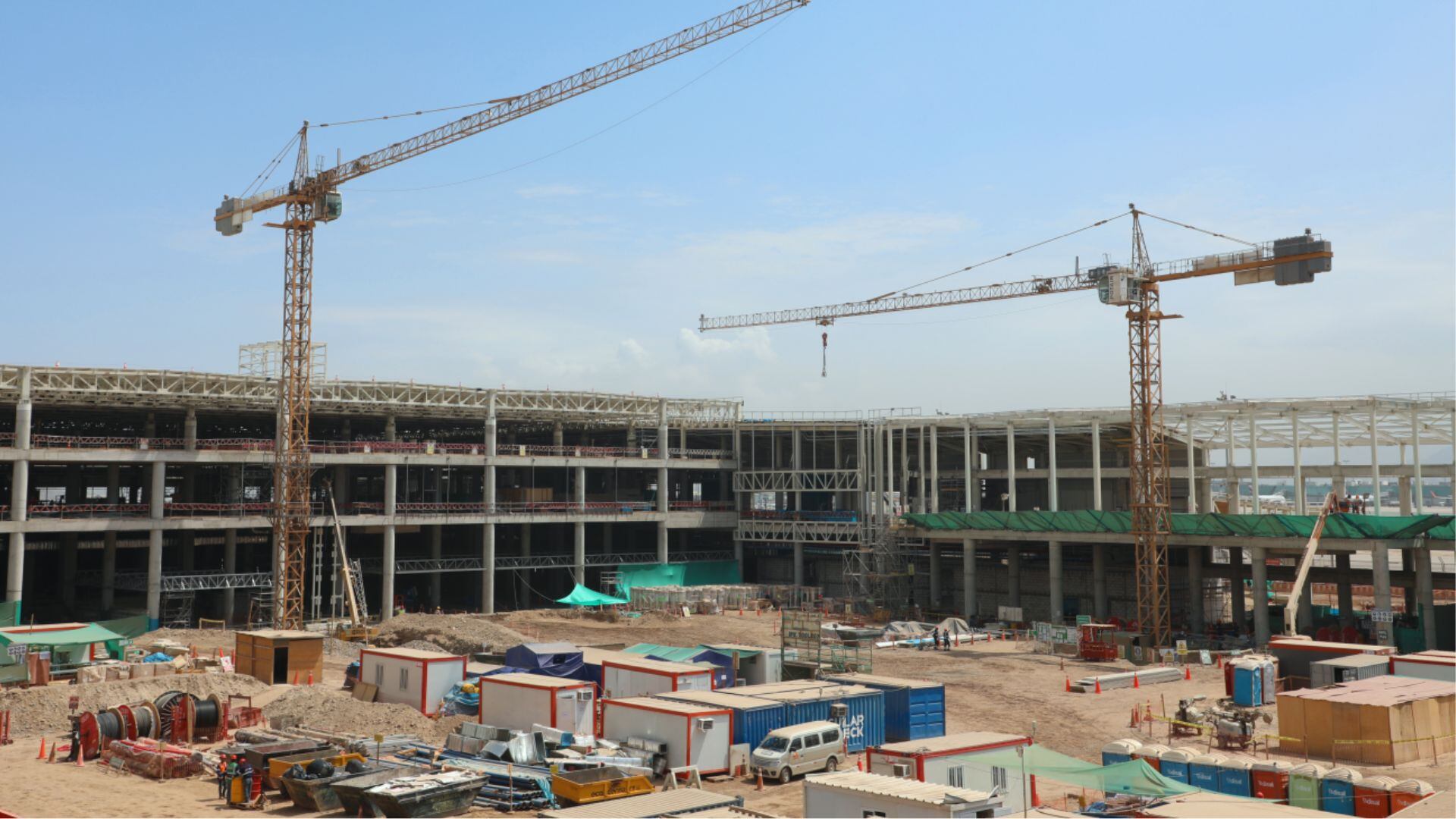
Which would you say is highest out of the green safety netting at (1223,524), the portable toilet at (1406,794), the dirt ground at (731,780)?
the green safety netting at (1223,524)

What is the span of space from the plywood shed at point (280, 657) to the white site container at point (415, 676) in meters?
4.96

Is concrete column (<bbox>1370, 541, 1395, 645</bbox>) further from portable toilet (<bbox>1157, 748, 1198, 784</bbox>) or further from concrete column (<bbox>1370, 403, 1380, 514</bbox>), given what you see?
portable toilet (<bbox>1157, 748, 1198, 784</bbox>)

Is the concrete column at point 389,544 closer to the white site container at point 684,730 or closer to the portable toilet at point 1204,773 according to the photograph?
the white site container at point 684,730

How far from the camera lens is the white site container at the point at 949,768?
26.8m

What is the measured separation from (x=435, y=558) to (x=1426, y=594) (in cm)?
5726

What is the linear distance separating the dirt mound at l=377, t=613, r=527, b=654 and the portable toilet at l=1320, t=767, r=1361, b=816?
37975mm

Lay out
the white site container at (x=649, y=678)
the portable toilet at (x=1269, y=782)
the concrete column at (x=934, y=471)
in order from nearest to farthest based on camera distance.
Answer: the portable toilet at (x=1269, y=782)
the white site container at (x=649, y=678)
the concrete column at (x=934, y=471)

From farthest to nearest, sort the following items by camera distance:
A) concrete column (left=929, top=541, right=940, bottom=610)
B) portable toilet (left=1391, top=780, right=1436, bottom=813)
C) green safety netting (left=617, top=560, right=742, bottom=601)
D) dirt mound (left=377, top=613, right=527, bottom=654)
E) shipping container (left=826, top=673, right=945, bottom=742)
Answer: green safety netting (left=617, top=560, right=742, bottom=601)
concrete column (left=929, top=541, right=940, bottom=610)
dirt mound (left=377, top=613, right=527, bottom=654)
shipping container (left=826, top=673, right=945, bottom=742)
portable toilet (left=1391, top=780, right=1436, bottom=813)

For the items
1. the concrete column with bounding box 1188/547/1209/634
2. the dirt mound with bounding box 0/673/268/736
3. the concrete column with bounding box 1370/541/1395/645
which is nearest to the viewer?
the dirt mound with bounding box 0/673/268/736

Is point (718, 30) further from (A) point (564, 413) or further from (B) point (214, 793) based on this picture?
(B) point (214, 793)

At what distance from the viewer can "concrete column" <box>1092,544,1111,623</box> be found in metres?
72.7

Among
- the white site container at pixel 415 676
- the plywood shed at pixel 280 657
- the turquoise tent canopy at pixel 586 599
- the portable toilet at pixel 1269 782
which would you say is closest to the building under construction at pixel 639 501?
the turquoise tent canopy at pixel 586 599

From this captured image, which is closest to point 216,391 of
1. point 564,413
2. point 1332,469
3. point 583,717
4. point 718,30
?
point 564,413

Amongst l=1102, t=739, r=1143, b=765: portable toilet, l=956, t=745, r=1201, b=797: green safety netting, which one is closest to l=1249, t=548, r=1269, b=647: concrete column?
l=1102, t=739, r=1143, b=765: portable toilet
